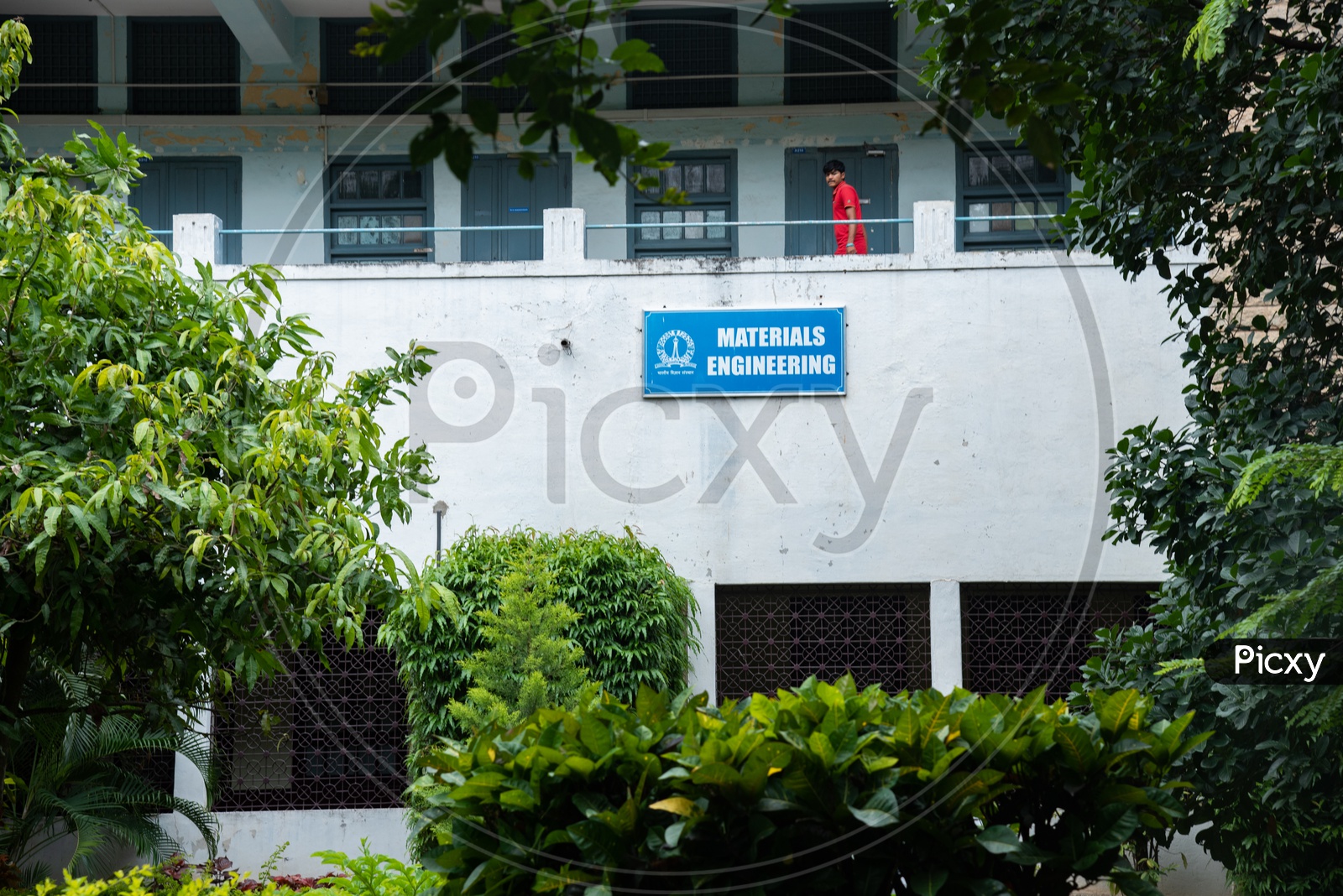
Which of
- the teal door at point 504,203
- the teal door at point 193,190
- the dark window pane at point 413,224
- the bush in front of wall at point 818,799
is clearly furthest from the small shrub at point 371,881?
the teal door at point 193,190

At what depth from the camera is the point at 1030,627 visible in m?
8.96

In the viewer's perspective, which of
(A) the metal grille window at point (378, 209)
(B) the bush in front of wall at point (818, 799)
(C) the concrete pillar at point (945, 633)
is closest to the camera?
(B) the bush in front of wall at point (818, 799)

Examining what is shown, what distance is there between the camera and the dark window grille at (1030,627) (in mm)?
8906

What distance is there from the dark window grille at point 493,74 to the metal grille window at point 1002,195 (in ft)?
27.5

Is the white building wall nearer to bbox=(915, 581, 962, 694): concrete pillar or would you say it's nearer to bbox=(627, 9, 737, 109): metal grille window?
bbox=(915, 581, 962, 694): concrete pillar

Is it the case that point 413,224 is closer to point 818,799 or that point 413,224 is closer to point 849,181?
point 849,181

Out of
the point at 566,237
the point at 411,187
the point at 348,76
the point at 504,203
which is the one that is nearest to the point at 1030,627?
the point at 566,237

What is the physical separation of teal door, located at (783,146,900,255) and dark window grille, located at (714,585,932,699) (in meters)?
3.31

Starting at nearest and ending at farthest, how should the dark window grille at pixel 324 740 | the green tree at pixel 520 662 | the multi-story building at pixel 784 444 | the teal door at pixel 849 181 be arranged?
the green tree at pixel 520 662
the multi-story building at pixel 784 444
the dark window grille at pixel 324 740
the teal door at pixel 849 181

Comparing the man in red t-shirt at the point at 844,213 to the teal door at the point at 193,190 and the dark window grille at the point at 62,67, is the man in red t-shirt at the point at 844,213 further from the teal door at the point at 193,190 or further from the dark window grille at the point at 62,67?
the dark window grille at the point at 62,67

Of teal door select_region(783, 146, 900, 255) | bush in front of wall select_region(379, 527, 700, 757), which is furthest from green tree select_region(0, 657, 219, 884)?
teal door select_region(783, 146, 900, 255)

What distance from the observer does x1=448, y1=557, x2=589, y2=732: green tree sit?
24.0 feet

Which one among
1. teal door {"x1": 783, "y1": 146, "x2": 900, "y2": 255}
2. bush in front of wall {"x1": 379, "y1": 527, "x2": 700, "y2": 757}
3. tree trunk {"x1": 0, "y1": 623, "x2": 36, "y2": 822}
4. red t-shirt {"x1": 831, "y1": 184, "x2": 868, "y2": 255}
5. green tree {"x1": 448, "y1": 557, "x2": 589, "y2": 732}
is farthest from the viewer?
teal door {"x1": 783, "y1": 146, "x2": 900, "y2": 255}

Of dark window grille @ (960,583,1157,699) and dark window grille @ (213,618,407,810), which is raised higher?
dark window grille @ (960,583,1157,699)
